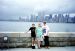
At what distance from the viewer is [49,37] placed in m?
13.3

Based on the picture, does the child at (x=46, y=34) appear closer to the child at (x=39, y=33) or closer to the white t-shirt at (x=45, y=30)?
the white t-shirt at (x=45, y=30)

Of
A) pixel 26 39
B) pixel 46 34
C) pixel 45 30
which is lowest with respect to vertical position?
pixel 26 39

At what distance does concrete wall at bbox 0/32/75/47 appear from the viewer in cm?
1299

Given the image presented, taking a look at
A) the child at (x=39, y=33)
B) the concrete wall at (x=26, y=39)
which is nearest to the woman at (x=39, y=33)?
the child at (x=39, y=33)

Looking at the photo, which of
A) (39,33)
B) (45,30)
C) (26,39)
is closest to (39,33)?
(39,33)

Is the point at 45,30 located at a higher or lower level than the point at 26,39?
higher

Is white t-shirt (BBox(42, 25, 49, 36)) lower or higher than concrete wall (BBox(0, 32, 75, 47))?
higher

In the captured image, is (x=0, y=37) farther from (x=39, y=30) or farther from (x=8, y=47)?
(x=39, y=30)

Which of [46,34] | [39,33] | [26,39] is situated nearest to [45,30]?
[46,34]

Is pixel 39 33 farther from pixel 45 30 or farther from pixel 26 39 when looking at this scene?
pixel 26 39

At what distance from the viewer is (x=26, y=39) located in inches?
517

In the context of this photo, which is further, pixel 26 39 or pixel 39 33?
pixel 26 39

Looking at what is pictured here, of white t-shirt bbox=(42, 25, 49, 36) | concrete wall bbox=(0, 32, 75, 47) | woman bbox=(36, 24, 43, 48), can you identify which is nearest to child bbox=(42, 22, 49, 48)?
white t-shirt bbox=(42, 25, 49, 36)

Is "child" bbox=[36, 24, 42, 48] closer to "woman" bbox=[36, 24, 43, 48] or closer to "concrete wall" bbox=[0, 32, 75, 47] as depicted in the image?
"woman" bbox=[36, 24, 43, 48]
